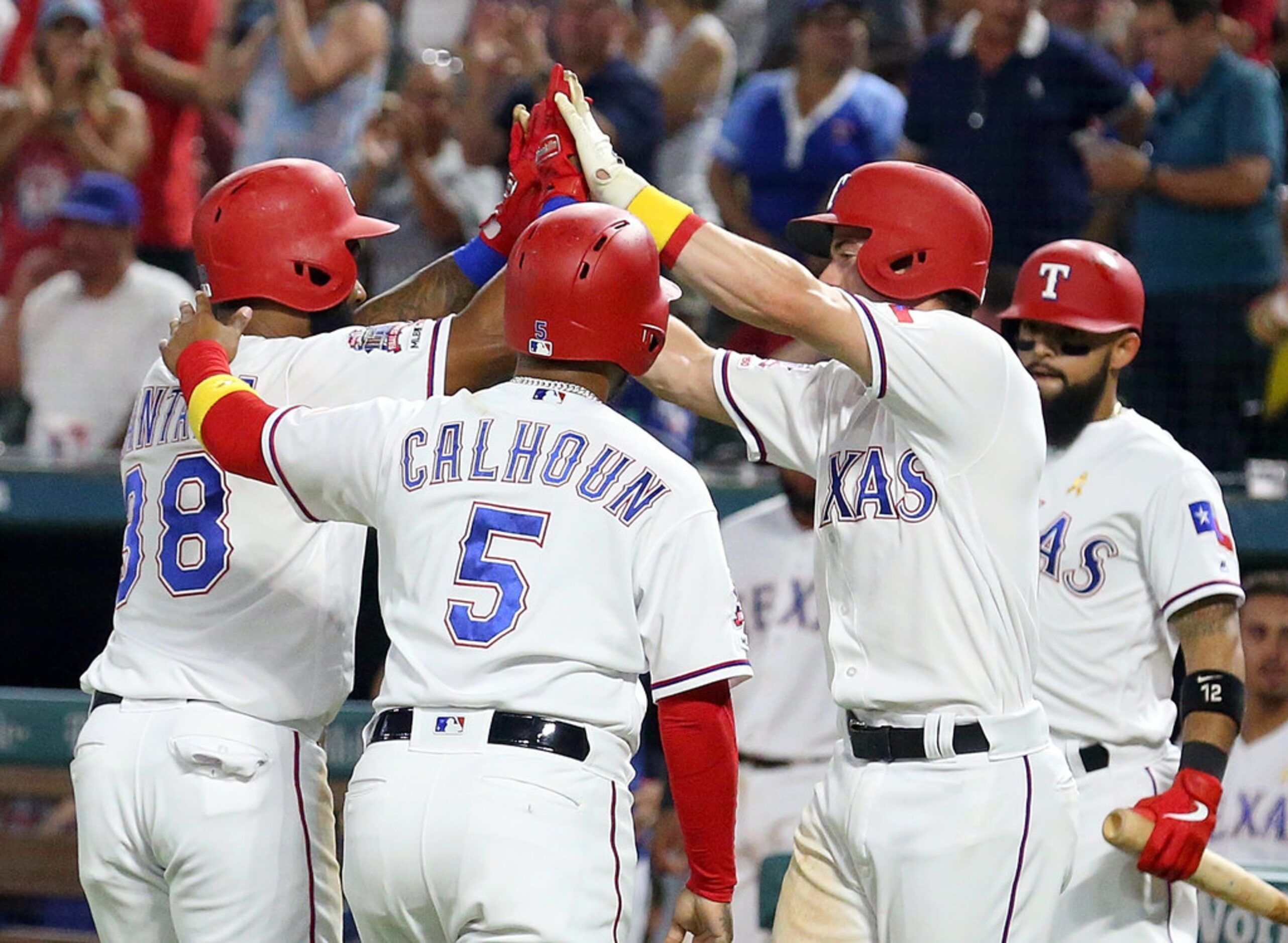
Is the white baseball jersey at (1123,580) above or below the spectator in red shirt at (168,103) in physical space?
below

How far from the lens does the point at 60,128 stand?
24.2 feet

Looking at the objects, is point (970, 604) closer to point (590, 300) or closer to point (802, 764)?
point (590, 300)

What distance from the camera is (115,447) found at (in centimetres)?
670

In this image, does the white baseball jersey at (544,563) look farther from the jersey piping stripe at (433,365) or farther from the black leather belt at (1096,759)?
the black leather belt at (1096,759)

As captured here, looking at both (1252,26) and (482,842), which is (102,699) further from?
(1252,26)

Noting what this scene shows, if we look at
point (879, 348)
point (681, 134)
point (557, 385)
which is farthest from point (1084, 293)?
point (681, 134)

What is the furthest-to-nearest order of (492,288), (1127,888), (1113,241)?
(1113,241) < (1127,888) < (492,288)

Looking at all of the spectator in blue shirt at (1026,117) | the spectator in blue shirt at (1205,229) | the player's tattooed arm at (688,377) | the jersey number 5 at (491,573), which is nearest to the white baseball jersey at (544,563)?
the jersey number 5 at (491,573)

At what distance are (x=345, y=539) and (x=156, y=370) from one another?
1.58ft

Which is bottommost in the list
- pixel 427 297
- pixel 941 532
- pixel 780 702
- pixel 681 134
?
pixel 780 702

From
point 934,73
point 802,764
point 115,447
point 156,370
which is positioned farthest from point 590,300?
point 115,447

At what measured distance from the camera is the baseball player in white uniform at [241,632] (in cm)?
317

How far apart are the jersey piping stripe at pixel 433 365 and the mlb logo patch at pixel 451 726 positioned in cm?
69

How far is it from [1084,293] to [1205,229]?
6.98 ft
